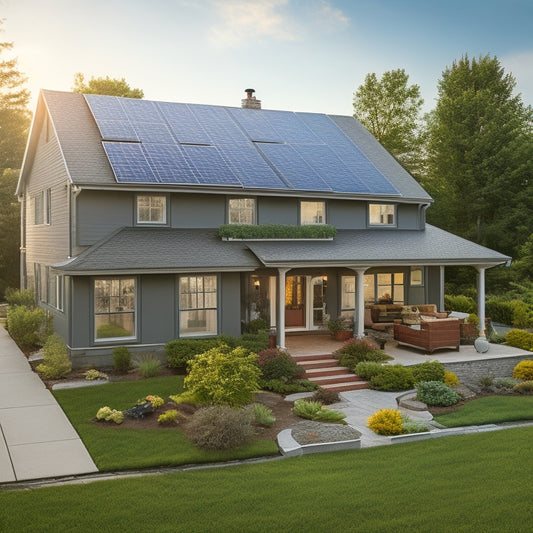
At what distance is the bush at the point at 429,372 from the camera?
16.2m

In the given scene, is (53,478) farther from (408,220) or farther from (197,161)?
(408,220)

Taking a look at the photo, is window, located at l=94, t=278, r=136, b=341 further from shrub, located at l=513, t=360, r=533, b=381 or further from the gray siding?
shrub, located at l=513, t=360, r=533, b=381

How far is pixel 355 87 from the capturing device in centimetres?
4309

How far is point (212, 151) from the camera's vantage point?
69.5 feet

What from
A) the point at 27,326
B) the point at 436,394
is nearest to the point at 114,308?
the point at 27,326

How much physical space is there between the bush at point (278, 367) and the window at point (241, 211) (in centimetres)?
568

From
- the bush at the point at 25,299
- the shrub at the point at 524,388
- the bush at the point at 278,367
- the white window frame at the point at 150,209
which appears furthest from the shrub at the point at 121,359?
the shrub at the point at 524,388

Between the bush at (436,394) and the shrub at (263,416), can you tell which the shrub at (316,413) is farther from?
the bush at (436,394)

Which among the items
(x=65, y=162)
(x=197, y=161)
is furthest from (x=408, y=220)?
(x=65, y=162)

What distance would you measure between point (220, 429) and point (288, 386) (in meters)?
4.82

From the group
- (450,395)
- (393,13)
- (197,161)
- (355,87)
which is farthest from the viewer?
(355,87)

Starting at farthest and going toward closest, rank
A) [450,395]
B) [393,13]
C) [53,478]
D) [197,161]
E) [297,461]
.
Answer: [393,13], [197,161], [450,395], [297,461], [53,478]

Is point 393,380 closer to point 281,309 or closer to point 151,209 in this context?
point 281,309

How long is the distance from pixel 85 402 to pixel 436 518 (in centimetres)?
912
